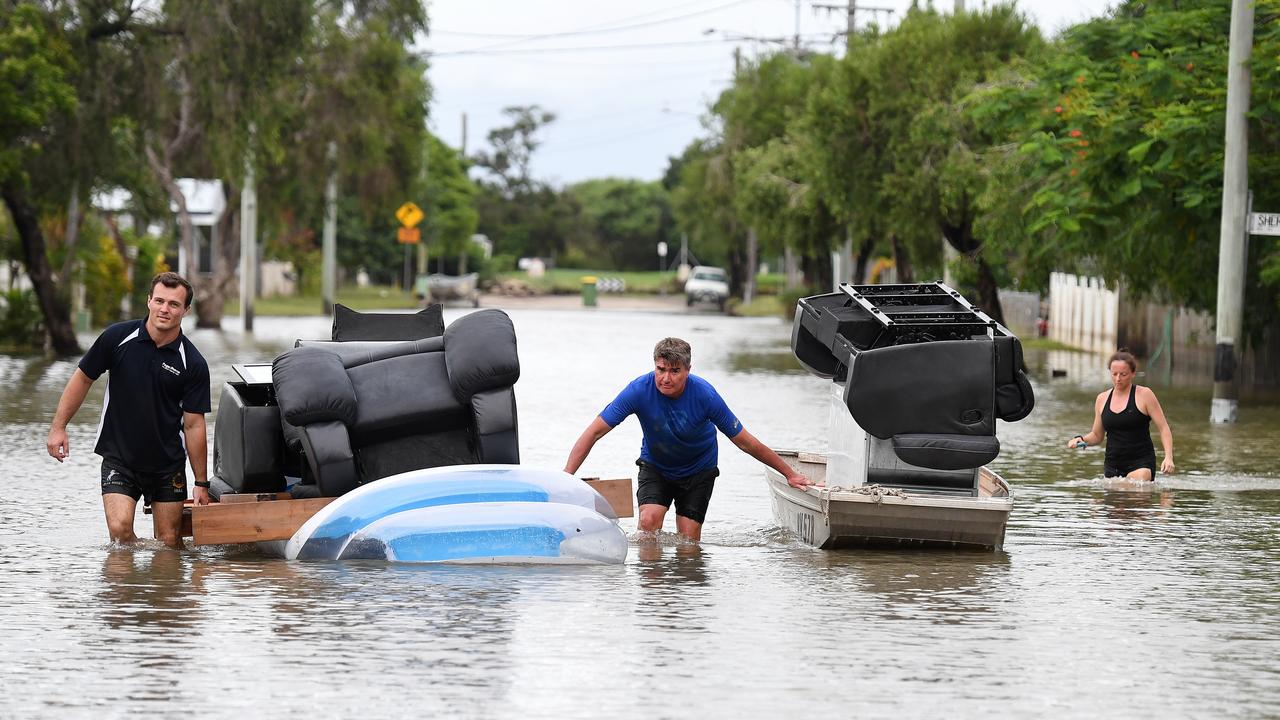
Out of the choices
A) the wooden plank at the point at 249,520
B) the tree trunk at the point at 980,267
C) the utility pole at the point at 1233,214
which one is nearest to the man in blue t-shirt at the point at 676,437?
the wooden plank at the point at 249,520

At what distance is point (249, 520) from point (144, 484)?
2.13ft

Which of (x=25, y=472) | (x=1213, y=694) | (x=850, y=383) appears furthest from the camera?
(x=25, y=472)

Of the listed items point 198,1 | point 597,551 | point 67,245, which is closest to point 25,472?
point 597,551

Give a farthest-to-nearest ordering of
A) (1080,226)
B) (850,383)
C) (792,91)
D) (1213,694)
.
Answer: (792,91), (1080,226), (850,383), (1213,694)

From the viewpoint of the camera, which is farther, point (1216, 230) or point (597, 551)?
point (1216, 230)

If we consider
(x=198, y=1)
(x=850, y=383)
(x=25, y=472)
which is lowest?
(x=25, y=472)

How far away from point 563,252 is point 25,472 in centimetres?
12901

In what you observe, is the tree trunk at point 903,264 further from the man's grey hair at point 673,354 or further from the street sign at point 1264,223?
the man's grey hair at point 673,354

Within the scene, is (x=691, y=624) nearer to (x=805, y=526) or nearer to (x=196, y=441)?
(x=805, y=526)

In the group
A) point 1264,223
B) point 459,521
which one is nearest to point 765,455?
point 459,521

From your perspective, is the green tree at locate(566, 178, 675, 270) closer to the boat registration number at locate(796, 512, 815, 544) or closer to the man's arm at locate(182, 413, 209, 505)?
the boat registration number at locate(796, 512, 815, 544)

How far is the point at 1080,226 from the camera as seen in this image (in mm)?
25375

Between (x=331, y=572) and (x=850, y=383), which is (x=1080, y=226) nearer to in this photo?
(x=850, y=383)

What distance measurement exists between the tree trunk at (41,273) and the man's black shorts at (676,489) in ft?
77.2
